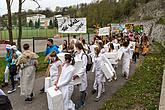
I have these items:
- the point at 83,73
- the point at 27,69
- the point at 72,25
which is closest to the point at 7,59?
the point at 27,69

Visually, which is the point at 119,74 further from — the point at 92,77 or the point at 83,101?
the point at 83,101

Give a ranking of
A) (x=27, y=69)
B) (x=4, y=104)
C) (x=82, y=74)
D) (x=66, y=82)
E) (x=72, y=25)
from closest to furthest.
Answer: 1. (x=4, y=104)
2. (x=66, y=82)
3. (x=82, y=74)
4. (x=27, y=69)
5. (x=72, y=25)

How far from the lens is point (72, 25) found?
1559cm

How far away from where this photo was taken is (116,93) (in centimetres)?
1095

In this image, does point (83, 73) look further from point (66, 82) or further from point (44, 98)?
point (44, 98)

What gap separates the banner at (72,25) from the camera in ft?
50.8

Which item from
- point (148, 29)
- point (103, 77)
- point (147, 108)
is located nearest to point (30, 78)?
point (103, 77)

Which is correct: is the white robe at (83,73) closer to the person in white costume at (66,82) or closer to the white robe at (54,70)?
the white robe at (54,70)

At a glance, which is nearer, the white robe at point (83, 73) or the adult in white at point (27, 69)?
the white robe at point (83, 73)

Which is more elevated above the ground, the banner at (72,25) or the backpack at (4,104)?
the banner at (72,25)

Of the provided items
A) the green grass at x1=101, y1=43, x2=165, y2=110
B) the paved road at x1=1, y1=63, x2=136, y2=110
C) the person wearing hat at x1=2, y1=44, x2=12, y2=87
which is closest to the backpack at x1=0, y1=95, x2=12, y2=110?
the paved road at x1=1, y1=63, x2=136, y2=110

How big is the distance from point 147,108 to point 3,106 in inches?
211

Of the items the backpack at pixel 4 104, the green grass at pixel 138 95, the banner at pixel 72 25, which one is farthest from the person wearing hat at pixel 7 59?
the backpack at pixel 4 104

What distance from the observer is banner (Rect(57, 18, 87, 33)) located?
15.5 meters
